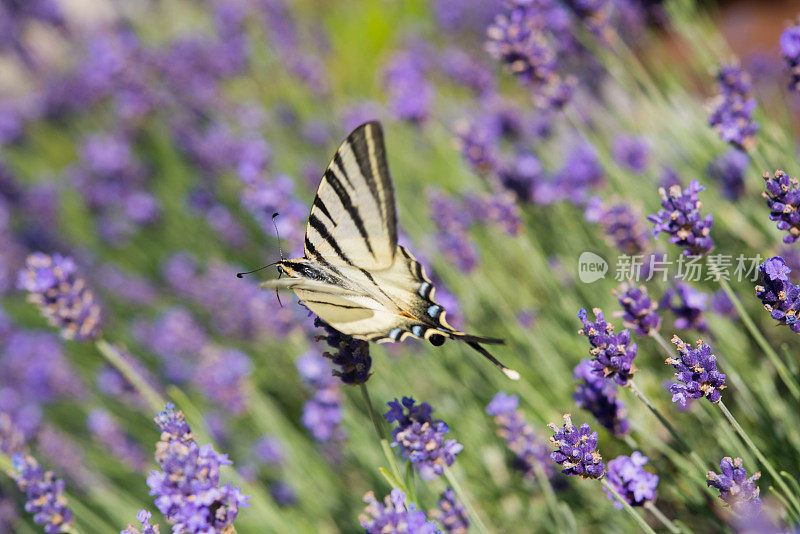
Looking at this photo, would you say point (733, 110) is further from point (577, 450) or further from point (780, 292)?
point (577, 450)

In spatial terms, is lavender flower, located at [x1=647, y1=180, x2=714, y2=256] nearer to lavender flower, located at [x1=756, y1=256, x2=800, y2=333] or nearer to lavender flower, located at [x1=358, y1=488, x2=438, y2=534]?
lavender flower, located at [x1=756, y1=256, x2=800, y2=333]

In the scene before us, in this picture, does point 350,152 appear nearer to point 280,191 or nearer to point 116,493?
point 280,191

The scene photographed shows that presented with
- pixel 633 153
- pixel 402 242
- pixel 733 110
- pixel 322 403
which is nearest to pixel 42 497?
pixel 322 403

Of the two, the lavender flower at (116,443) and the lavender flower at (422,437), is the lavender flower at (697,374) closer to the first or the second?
the lavender flower at (422,437)

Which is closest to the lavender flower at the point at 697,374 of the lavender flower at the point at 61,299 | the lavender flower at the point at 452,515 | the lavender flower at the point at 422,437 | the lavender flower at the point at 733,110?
the lavender flower at the point at 422,437

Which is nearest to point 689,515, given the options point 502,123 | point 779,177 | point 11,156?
point 779,177

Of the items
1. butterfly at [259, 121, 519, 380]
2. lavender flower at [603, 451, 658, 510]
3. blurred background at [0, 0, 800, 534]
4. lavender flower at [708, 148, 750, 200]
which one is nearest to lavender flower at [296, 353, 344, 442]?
blurred background at [0, 0, 800, 534]
